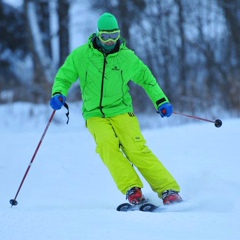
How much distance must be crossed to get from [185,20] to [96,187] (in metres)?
12.4

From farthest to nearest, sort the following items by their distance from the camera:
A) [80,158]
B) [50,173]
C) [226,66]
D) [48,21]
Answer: [48,21]
[226,66]
[80,158]
[50,173]

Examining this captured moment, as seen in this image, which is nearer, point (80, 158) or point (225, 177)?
point (225, 177)

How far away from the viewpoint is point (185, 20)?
59.7 feet

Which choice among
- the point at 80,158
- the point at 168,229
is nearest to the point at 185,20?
the point at 80,158

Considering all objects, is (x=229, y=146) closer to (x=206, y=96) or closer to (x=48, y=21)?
(x=206, y=96)

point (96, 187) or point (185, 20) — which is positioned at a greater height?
point (185, 20)

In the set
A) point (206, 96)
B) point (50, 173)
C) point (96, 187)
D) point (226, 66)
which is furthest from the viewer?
point (226, 66)

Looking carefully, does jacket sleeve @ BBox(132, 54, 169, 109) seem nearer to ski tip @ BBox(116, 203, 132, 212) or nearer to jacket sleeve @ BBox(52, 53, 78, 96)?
jacket sleeve @ BBox(52, 53, 78, 96)

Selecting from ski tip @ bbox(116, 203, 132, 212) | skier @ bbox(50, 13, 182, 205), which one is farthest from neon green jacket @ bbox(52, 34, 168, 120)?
ski tip @ bbox(116, 203, 132, 212)

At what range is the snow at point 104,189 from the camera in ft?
12.2

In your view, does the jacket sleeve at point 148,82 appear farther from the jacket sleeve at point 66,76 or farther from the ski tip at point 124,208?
the ski tip at point 124,208

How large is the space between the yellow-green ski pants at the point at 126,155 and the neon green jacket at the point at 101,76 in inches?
4.5

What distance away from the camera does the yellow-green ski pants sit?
4926 mm

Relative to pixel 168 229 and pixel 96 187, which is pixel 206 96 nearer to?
pixel 96 187
